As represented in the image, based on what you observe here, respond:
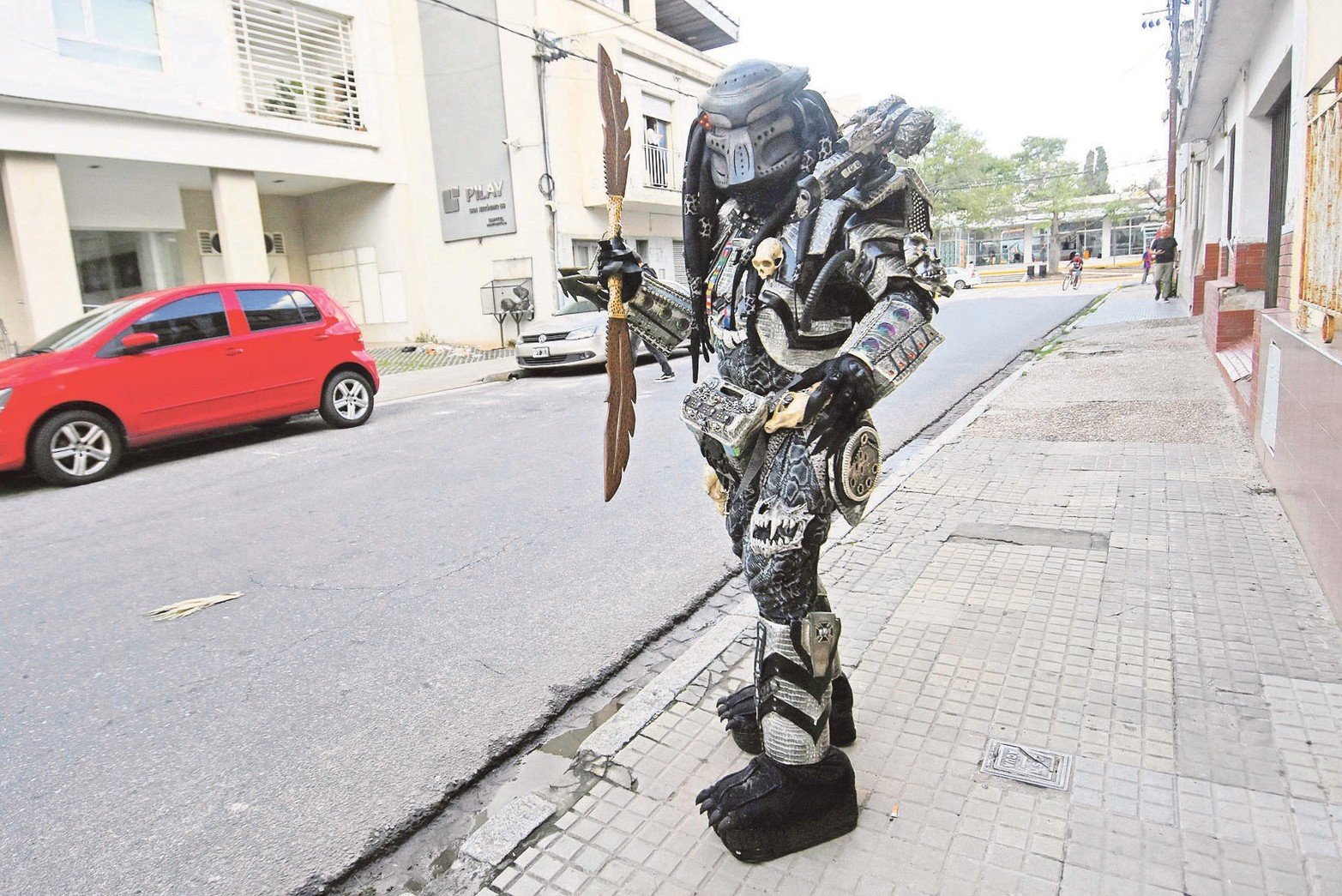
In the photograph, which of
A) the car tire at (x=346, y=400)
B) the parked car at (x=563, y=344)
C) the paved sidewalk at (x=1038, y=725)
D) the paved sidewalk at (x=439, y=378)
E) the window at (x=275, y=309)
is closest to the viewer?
the paved sidewalk at (x=1038, y=725)

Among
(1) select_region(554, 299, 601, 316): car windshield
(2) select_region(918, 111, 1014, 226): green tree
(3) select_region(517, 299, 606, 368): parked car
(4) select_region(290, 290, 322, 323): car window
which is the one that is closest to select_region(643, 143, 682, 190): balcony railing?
(1) select_region(554, 299, 601, 316): car windshield

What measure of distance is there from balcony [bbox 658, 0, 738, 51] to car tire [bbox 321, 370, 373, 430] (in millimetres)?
19501

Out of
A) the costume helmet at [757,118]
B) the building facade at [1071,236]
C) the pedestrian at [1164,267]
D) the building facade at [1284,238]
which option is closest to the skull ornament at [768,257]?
the costume helmet at [757,118]

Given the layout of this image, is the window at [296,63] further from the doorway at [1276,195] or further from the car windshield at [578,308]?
the doorway at [1276,195]

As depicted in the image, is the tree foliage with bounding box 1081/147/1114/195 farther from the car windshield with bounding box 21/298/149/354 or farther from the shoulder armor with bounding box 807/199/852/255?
the shoulder armor with bounding box 807/199/852/255

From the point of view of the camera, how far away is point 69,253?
1316 cm

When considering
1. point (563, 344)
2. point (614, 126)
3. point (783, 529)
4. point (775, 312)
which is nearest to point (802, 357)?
point (775, 312)

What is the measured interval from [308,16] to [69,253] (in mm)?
7189

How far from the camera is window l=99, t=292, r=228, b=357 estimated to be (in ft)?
25.8

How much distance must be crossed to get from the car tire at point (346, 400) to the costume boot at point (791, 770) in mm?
8241

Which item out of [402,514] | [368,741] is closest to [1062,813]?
[368,741]

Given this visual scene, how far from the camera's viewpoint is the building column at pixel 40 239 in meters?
12.6

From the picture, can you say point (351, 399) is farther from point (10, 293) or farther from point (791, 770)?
point (10, 293)

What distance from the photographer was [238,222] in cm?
1571
